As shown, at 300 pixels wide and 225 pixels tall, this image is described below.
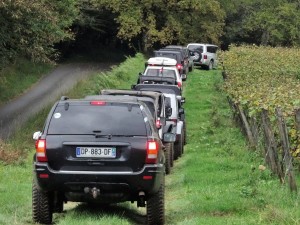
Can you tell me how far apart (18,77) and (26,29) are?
17.4m

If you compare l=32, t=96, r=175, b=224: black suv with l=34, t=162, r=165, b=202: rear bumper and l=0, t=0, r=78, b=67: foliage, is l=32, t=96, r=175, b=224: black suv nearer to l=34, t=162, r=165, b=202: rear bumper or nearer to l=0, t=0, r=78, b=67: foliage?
l=34, t=162, r=165, b=202: rear bumper

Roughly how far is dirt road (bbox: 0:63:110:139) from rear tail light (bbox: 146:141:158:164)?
15881 millimetres

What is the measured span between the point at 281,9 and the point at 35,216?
54313 millimetres

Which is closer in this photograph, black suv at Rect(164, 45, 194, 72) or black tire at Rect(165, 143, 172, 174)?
black tire at Rect(165, 143, 172, 174)

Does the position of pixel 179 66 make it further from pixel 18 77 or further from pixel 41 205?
pixel 41 205

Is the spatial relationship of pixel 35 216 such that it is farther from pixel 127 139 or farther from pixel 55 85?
pixel 55 85

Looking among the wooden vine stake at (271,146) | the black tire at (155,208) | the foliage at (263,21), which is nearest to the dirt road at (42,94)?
the wooden vine stake at (271,146)

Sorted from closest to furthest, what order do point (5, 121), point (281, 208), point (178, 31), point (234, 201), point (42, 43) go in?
point (281, 208)
point (234, 201)
point (42, 43)
point (5, 121)
point (178, 31)

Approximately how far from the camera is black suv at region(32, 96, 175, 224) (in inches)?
391

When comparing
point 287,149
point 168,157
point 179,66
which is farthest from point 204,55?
point 287,149

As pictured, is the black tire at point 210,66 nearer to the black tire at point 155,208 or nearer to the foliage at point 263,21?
the foliage at point 263,21

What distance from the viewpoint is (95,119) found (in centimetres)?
1032

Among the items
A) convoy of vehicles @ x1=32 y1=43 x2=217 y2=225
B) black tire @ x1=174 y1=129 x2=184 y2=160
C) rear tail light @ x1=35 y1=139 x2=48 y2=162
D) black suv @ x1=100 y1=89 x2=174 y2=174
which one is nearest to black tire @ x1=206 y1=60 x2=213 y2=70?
black tire @ x1=174 y1=129 x2=184 y2=160

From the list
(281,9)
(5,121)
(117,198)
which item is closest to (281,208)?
(117,198)
